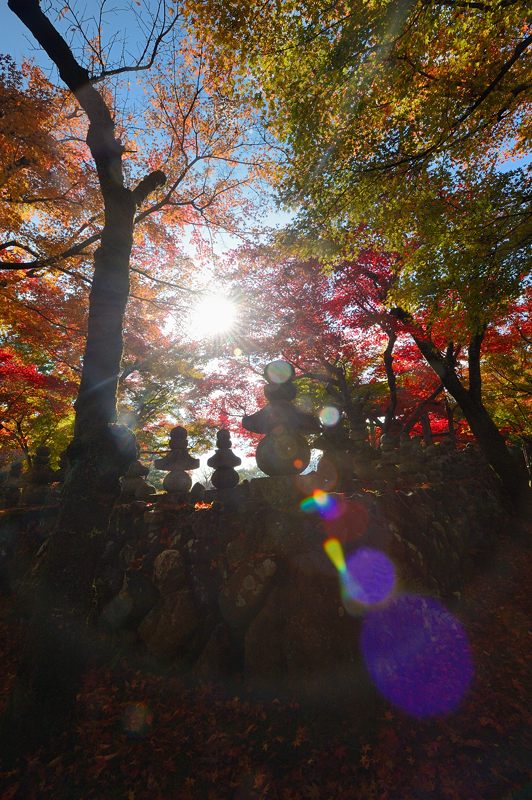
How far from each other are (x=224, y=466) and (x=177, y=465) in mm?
1002

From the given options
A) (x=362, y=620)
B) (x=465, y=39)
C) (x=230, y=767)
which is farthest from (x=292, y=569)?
(x=465, y=39)

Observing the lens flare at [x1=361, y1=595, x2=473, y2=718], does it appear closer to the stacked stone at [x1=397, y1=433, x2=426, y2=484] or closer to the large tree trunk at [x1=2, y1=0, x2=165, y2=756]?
the large tree trunk at [x1=2, y1=0, x2=165, y2=756]

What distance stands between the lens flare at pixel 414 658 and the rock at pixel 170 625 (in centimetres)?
203

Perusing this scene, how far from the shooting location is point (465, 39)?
435cm

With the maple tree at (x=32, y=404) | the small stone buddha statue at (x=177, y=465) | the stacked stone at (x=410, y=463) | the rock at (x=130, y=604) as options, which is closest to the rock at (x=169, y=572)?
the rock at (x=130, y=604)

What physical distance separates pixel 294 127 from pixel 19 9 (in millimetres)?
4415

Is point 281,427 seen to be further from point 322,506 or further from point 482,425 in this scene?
point 482,425

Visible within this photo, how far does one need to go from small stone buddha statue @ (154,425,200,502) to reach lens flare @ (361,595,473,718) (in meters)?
3.73

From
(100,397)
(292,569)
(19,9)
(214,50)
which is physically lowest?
(292,569)

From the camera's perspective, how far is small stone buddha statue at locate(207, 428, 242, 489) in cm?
584

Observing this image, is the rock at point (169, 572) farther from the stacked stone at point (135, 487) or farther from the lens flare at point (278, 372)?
the lens flare at point (278, 372)

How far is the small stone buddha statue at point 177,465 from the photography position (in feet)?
19.8

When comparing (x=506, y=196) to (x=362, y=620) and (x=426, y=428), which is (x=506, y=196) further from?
(x=426, y=428)

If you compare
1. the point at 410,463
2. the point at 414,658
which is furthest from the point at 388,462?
the point at 414,658
